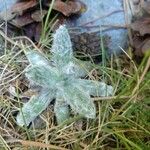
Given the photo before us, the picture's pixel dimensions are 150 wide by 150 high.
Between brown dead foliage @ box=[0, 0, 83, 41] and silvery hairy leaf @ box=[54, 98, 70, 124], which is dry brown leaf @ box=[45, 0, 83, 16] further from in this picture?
silvery hairy leaf @ box=[54, 98, 70, 124]

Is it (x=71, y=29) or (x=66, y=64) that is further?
(x=71, y=29)

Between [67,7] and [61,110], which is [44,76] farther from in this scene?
[67,7]

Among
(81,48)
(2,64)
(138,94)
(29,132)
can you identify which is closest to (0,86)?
(2,64)

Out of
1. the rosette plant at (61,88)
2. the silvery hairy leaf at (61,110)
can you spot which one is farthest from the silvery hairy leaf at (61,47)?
the silvery hairy leaf at (61,110)

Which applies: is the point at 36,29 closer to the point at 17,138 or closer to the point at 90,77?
the point at 90,77

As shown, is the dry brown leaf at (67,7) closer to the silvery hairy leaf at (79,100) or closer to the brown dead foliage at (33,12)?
the brown dead foliage at (33,12)

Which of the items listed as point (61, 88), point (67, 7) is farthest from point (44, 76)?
point (67, 7)

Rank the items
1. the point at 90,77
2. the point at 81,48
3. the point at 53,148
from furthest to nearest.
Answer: the point at 81,48
the point at 90,77
the point at 53,148
